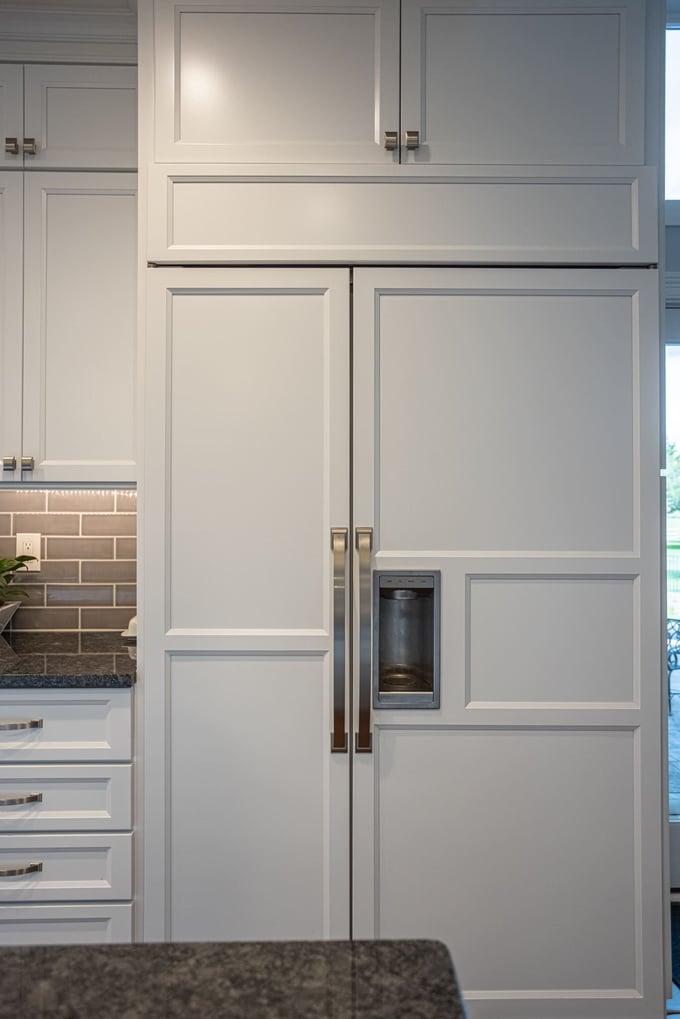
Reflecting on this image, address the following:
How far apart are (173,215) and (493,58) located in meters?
0.93

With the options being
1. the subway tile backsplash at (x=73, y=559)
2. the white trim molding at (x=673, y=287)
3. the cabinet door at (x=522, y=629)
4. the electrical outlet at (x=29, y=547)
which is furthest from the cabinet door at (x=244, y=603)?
the white trim molding at (x=673, y=287)

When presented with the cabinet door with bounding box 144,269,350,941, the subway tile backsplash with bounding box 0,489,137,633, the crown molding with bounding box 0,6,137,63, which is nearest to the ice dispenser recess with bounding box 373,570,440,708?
the cabinet door with bounding box 144,269,350,941

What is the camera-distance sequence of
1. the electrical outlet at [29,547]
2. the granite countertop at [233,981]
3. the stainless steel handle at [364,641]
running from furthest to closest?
the electrical outlet at [29,547], the stainless steel handle at [364,641], the granite countertop at [233,981]

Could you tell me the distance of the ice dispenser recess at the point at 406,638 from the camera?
1897 millimetres

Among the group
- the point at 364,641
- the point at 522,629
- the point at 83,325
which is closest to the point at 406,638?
the point at 364,641

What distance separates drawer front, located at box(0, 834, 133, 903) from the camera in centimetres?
190

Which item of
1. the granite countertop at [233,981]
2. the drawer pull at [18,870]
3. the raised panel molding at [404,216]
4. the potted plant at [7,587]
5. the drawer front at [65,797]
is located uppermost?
the raised panel molding at [404,216]

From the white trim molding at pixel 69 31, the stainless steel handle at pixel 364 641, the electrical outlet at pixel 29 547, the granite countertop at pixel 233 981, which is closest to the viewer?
the granite countertop at pixel 233 981

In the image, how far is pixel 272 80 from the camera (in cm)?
191

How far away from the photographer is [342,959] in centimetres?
63

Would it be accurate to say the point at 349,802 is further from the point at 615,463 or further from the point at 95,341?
the point at 95,341

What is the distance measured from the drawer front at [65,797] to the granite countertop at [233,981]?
1347mm

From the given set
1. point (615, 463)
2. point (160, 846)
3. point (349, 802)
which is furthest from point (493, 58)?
point (160, 846)

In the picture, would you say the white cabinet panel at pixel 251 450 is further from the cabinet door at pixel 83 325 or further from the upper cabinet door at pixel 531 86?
the upper cabinet door at pixel 531 86
